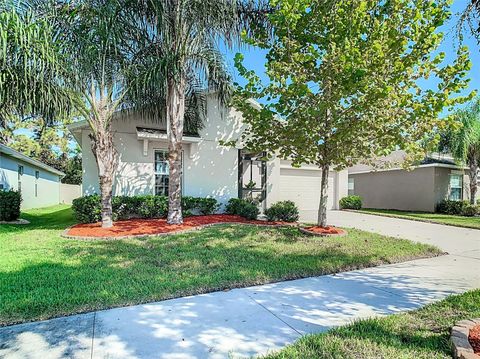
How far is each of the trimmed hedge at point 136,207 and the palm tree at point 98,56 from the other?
1.10 m

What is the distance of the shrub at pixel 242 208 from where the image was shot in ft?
38.4

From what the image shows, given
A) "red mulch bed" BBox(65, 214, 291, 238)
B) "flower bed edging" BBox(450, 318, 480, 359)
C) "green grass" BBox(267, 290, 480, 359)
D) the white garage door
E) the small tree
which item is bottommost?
"green grass" BBox(267, 290, 480, 359)

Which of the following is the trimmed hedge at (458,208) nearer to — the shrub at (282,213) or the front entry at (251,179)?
the shrub at (282,213)

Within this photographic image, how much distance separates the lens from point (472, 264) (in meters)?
6.25

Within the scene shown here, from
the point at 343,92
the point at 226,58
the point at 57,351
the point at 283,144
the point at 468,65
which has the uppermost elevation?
the point at 226,58

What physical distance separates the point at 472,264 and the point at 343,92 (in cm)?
465

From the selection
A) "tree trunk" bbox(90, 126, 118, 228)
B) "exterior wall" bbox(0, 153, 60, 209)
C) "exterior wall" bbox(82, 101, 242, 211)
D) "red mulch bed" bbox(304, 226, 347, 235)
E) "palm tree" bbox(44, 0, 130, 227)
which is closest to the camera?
"palm tree" bbox(44, 0, 130, 227)

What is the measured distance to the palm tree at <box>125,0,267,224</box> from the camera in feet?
29.0

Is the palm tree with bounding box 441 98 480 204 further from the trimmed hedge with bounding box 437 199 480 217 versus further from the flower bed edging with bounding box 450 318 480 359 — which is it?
the flower bed edging with bounding box 450 318 480 359

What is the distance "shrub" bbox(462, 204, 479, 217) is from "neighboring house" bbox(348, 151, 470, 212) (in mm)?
1869

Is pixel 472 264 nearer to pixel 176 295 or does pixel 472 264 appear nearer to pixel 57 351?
pixel 176 295

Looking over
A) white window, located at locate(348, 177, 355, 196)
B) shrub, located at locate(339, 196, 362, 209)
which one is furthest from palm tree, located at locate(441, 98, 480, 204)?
white window, located at locate(348, 177, 355, 196)

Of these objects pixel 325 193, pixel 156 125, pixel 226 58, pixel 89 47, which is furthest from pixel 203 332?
pixel 156 125

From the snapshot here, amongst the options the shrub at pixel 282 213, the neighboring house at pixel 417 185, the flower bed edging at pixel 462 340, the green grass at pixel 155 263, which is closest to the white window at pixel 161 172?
the green grass at pixel 155 263
